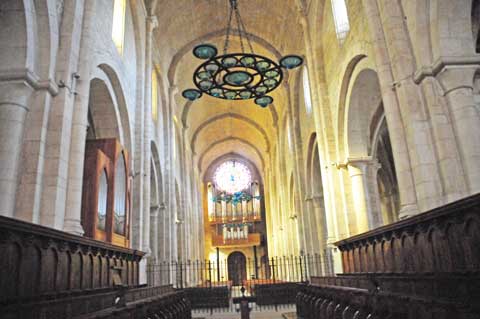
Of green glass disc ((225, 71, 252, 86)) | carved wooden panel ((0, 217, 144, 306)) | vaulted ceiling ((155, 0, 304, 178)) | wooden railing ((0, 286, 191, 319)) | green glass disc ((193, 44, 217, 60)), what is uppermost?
vaulted ceiling ((155, 0, 304, 178))

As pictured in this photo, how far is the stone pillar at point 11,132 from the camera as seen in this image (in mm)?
6613

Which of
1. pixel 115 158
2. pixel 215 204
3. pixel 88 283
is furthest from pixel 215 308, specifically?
pixel 215 204

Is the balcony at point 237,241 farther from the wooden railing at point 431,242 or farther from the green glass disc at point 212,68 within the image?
the wooden railing at point 431,242

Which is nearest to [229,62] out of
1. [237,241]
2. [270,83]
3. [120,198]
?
[270,83]

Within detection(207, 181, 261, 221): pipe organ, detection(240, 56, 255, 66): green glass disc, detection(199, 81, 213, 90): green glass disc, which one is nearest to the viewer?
detection(240, 56, 255, 66): green glass disc

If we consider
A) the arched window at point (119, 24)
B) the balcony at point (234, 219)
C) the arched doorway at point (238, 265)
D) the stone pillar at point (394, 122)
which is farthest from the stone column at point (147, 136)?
the arched doorway at point (238, 265)

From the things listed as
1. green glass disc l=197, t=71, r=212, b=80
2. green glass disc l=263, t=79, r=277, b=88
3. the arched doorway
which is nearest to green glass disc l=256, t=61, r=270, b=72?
green glass disc l=263, t=79, r=277, b=88

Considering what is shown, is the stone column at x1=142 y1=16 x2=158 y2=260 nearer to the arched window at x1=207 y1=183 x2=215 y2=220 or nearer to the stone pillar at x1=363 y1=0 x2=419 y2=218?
the stone pillar at x1=363 y1=0 x2=419 y2=218

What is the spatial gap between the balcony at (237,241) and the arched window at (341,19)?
25.6 meters

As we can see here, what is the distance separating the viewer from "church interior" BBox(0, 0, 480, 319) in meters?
5.40

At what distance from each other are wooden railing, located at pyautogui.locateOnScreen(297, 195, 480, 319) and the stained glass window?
98.9 feet

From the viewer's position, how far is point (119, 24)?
42.0 feet

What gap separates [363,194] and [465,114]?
19.8 feet

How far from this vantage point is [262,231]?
125 feet
